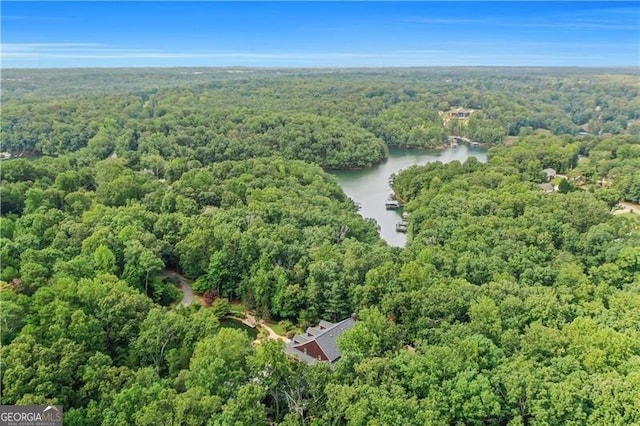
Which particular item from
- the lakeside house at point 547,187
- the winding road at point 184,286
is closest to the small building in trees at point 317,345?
the winding road at point 184,286

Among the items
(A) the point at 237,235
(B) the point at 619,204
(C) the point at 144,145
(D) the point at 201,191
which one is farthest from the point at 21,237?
(B) the point at 619,204

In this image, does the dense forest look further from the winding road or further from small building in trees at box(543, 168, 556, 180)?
small building in trees at box(543, 168, 556, 180)

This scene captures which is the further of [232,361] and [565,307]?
[565,307]

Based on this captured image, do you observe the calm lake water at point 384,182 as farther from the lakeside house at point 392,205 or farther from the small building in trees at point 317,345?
the small building in trees at point 317,345

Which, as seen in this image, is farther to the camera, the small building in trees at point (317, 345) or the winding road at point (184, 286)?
the winding road at point (184, 286)

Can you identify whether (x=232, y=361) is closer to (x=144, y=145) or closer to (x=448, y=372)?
(x=448, y=372)

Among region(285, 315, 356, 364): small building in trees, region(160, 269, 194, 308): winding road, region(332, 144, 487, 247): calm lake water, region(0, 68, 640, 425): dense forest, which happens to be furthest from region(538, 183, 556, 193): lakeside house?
region(160, 269, 194, 308): winding road
